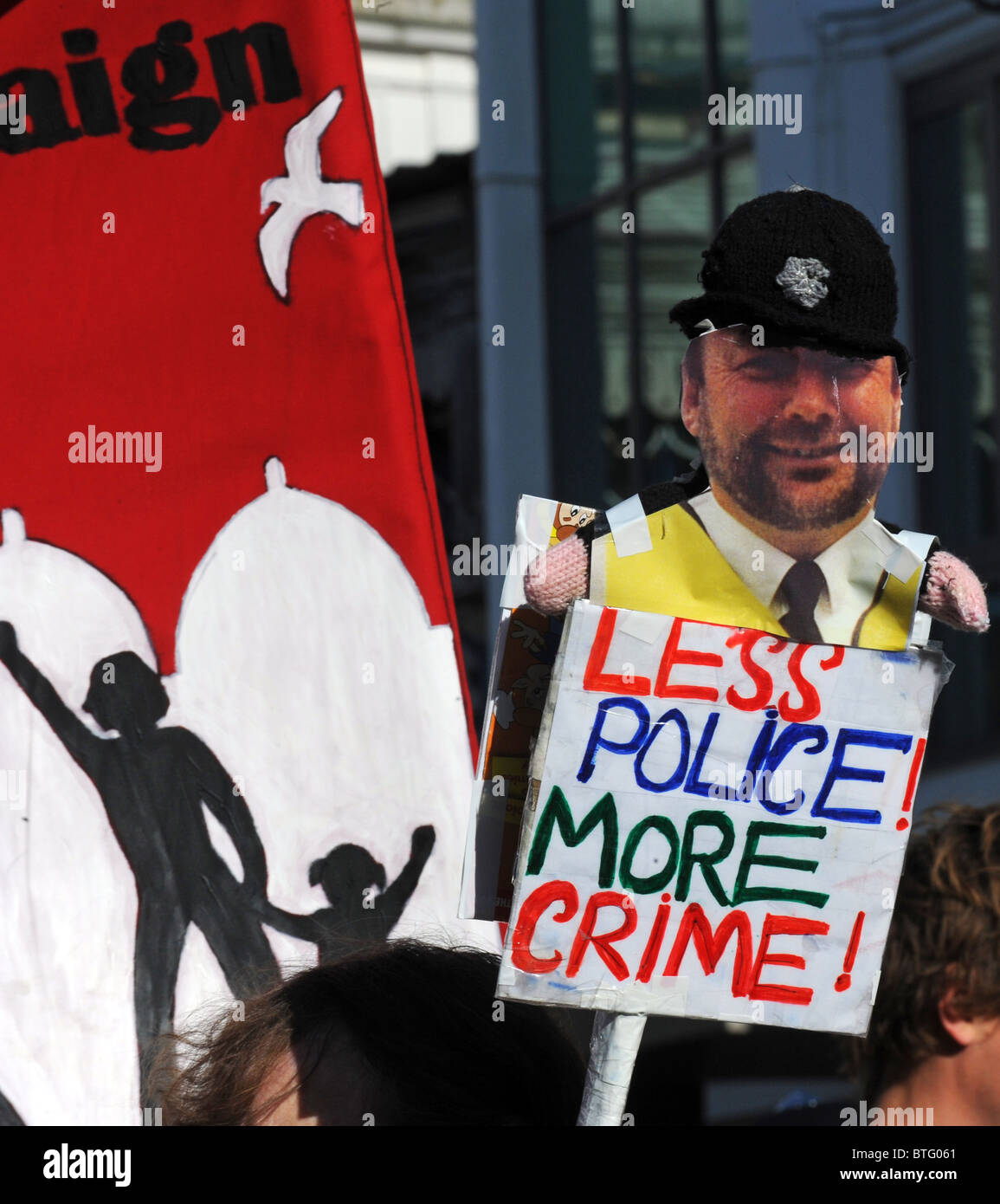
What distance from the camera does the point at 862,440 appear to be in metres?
1.38

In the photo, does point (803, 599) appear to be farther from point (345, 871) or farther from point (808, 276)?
point (345, 871)

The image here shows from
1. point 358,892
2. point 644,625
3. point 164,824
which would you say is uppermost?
point 644,625

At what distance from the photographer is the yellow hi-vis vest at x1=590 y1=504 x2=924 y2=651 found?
4.60ft

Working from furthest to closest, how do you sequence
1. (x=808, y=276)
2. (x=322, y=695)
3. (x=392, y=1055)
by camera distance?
(x=322, y=695), (x=392, y=1055), (x=808, y=276)

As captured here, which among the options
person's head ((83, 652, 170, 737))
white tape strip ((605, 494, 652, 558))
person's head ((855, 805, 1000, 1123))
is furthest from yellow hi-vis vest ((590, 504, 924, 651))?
person's head ((83, 652, 170, 737))

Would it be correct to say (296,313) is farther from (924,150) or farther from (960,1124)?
(924,150)

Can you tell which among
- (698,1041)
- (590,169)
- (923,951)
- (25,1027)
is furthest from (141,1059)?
(590,169)

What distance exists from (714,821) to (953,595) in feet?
0.87

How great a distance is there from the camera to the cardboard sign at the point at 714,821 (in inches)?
54.2

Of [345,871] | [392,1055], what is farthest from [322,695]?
[392,1055]

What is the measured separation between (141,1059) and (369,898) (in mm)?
340

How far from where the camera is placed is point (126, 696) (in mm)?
2223

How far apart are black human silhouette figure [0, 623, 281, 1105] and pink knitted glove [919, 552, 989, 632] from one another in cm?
105

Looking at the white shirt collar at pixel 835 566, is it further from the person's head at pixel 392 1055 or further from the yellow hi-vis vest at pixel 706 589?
the person's head at pixel 392 1055
